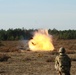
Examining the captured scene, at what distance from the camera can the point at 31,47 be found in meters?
66.6

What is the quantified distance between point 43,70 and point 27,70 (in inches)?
44.3

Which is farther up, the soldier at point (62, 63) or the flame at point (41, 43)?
the flame at point (41, 43)

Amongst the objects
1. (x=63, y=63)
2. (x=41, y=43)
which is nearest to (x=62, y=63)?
(x=63, y=63)

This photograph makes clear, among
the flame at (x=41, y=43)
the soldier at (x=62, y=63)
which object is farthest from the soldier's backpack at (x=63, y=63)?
the flame at (x=41, y=43)

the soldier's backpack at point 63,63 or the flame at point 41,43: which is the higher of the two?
the flame at point 41,43

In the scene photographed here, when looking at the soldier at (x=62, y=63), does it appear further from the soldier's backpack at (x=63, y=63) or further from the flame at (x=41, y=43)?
the flame at (x=41, y=43)

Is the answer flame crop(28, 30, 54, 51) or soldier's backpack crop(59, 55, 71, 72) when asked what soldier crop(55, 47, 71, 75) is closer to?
soldier's backpack crop(59, 55, 71, 72)

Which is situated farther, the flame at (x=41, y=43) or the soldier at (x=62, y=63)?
the flame at (x=41, y=43)

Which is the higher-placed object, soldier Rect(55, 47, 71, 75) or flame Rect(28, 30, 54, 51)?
flame Rect(28, 30, 54, 51)

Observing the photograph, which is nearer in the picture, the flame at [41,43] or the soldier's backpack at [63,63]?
the soldier's backpack at [63,63]

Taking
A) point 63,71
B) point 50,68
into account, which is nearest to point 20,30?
point 50,68

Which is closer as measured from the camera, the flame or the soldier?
the soldier

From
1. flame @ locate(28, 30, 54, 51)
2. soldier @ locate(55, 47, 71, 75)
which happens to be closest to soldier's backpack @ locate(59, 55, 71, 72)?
soldier @ locate(55, 47, 71, 75)

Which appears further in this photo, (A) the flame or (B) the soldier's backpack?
(A) the flame
